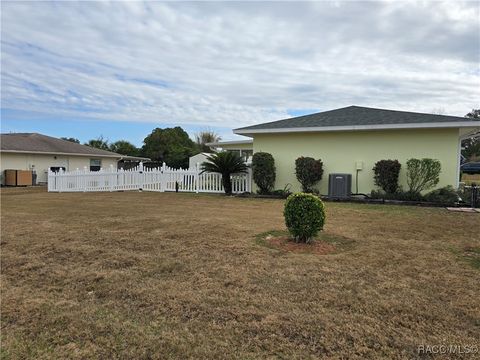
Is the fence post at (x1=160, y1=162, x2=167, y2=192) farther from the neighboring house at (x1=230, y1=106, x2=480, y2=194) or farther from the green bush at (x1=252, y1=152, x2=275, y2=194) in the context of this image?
the green bush at (x1=252, y1=152, x2=275, y2=194)

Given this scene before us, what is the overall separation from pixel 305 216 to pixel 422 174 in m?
8.15

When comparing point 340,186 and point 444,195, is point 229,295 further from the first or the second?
point 444,195

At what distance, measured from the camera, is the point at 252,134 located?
1458 cm

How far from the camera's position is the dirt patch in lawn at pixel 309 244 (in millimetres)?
5059

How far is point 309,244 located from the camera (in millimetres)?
5336

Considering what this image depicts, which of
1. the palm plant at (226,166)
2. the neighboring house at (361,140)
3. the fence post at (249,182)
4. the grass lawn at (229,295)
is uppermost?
the neighboring house at (361,140)

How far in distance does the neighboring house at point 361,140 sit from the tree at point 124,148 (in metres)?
31.3

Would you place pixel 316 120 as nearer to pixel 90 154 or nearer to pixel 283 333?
pixel 283 333

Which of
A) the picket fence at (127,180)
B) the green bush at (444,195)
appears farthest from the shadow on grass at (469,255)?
the picket fence at (127,180)

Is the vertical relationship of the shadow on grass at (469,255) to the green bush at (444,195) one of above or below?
below

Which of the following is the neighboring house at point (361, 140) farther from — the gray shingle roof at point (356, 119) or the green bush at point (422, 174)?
the green bush at point (422, 174)

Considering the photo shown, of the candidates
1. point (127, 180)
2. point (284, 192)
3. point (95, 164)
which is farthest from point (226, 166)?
point (95, 164)

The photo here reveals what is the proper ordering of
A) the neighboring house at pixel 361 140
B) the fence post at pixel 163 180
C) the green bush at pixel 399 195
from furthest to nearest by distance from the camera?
the fence post at pixel 163 180, the neighboring house at pixel 361 140, the green bush at pixel 399 195

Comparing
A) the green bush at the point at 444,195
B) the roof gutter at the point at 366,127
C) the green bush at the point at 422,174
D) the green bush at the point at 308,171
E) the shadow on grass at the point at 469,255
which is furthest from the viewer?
the green bush at the point at 308,171
